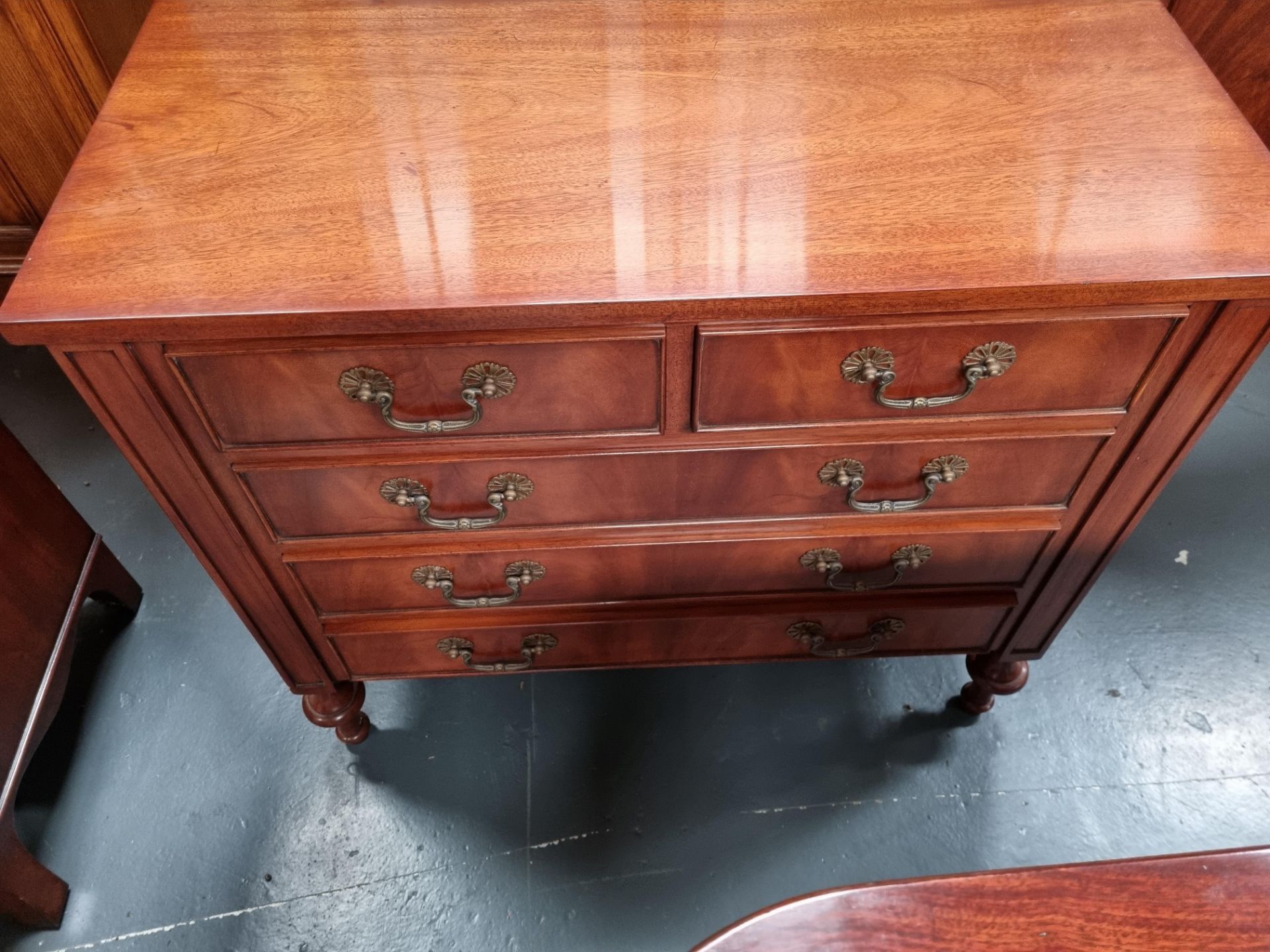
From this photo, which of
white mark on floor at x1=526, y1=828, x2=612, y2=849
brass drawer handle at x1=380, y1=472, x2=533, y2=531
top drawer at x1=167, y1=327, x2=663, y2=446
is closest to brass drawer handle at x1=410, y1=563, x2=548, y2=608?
brass drawer handle at x1=380, y1=472, x2=533, y2=531

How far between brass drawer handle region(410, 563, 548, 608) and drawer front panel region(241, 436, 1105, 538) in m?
0.07

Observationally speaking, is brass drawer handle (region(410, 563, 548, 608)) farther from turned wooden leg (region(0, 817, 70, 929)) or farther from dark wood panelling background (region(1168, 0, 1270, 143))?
dark wood panelling background (region(1168, 0, 1270, 143))

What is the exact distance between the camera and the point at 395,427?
92 cm

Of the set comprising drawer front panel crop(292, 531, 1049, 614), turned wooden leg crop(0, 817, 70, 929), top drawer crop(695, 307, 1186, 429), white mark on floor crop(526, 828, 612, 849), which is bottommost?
white mark on floor crop(526, 828, 612, 849)

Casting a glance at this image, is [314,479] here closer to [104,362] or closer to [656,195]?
[104,362]

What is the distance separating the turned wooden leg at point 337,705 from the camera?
1390 mm

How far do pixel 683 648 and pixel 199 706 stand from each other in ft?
2.73

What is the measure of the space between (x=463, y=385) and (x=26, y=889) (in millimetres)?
1011

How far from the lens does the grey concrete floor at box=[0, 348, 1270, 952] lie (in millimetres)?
1369

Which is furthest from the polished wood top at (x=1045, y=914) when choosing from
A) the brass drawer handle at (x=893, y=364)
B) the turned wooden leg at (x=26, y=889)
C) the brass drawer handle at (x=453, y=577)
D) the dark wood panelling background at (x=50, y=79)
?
the dark wood panelling background at (x=50, y=79)

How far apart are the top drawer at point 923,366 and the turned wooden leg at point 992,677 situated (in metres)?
0.58

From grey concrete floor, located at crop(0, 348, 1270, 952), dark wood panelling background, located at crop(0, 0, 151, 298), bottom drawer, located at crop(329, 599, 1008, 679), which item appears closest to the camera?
bottom drawer, located at crop(329, 599, 1008, 679)

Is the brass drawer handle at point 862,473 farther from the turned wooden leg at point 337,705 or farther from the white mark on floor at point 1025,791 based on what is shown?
the turned wooden leg at point 337,705

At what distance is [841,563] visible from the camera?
115cm
